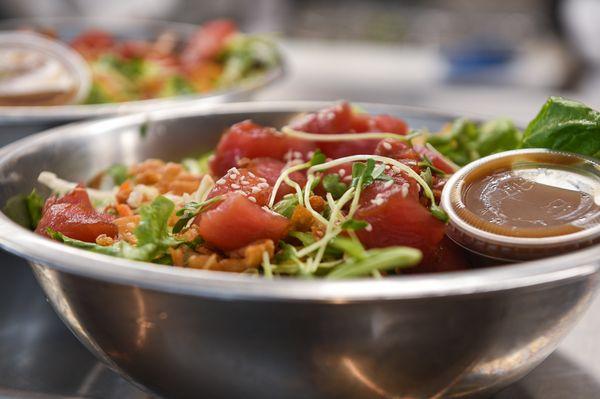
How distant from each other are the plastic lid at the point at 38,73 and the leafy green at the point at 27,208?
1240 millimetres

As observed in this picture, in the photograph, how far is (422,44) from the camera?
689cm

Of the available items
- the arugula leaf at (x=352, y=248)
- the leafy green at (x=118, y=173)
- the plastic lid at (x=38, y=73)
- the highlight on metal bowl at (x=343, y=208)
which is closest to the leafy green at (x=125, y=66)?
the plastic lid at (x=38, y=73)

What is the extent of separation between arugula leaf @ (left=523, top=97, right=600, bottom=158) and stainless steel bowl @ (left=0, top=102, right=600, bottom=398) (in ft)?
1.48

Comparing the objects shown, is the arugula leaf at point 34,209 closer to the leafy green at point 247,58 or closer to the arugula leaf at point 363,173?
the arugula leaf at point 363,173

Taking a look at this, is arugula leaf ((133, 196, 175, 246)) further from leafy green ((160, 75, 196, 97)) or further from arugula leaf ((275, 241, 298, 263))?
leafy green ((160, 75, 196, 97))

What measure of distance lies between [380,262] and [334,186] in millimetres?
390

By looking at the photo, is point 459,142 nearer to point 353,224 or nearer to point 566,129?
point 566,129

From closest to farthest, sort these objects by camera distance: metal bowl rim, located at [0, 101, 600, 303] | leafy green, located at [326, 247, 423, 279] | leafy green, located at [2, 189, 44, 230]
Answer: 1. metal bowl rim, located at [0, 101, 600, 303]
2. leafy green, located at [326, 247, 423, 279]
3. leafy green, located at [2, 189, 44, 230]

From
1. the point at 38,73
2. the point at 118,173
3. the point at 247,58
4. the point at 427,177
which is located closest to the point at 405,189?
the point at 427,177

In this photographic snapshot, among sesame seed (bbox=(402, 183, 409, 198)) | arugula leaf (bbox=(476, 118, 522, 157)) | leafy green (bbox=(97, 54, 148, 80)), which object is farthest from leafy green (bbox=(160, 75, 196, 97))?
sesame seed (bbox=(402, 183, 409, 198))

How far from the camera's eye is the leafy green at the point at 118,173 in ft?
6.81

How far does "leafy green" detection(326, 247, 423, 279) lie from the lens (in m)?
1.19

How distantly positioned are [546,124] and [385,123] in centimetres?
41

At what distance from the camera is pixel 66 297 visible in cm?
133
